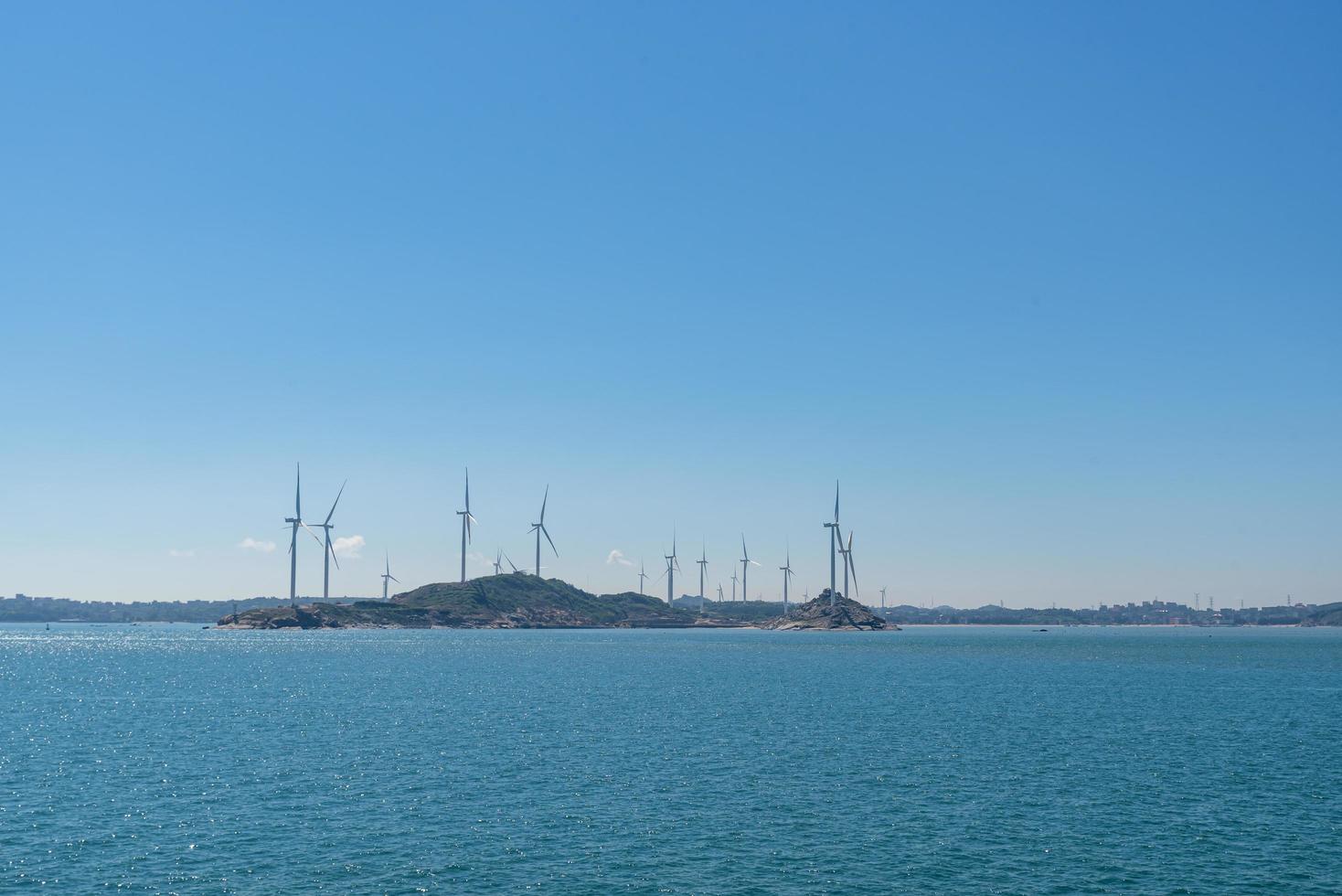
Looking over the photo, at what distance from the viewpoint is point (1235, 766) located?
80.1 metres

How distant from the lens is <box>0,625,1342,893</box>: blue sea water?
4947 centimetres

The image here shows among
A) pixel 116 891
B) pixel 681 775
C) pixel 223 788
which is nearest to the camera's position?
pixel 116 891

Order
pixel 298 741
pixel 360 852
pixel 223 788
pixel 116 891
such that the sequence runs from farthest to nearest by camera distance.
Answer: pixel 298 741
pixel 223 788
pixel 360 852
pixel 116 891

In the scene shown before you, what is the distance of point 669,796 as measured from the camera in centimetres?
6662

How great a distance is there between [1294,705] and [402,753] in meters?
109

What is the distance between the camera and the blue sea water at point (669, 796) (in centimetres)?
4947

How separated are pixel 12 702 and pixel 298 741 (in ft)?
216

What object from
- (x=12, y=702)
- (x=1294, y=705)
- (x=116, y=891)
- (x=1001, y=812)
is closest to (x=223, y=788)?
(x=116, y=891)

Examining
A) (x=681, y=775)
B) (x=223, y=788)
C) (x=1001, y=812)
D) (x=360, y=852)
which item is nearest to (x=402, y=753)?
(x=223, y=788)

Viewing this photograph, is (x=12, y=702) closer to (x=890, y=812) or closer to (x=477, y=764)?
(x=477, y=764)

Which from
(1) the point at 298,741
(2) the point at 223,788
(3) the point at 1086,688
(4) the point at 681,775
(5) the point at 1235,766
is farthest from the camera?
(3) the point at 1086,688

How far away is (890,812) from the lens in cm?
6231

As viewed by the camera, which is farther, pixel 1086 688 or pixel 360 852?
pixel 1086 688

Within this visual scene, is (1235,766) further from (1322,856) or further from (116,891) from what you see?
(116,891)
